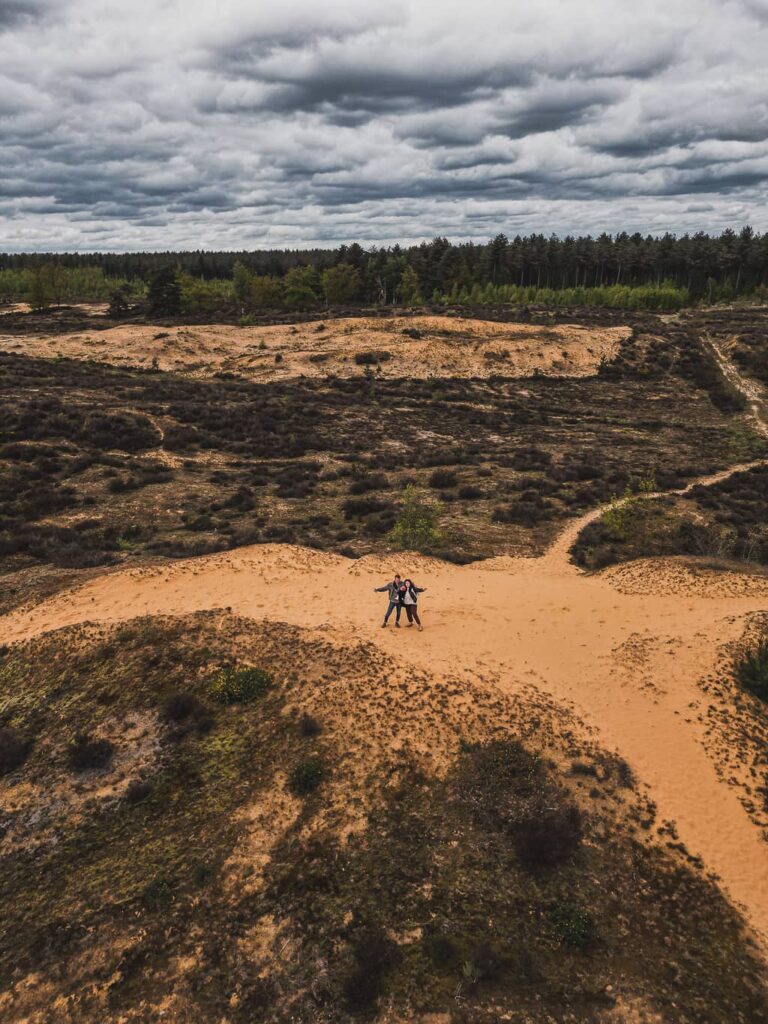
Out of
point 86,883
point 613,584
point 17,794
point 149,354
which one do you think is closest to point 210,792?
point 86,883

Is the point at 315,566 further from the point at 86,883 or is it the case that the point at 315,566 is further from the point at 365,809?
the point at 86,883

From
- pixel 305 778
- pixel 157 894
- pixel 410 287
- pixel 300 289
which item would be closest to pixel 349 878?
pixel 305 778

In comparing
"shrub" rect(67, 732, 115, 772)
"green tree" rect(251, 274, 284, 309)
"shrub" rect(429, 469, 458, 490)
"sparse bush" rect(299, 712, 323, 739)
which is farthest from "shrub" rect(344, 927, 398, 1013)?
"green tree" rect(251, 274, 284, 309)

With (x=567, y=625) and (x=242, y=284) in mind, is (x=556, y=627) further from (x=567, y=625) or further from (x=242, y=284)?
(x=242, y=284)

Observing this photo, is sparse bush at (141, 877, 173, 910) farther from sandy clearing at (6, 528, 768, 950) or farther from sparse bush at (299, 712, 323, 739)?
sandy clearing at (6, 528, 768, 950)

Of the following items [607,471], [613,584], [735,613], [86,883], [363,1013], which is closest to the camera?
[363,1013]

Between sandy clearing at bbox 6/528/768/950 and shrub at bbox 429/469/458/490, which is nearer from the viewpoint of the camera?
sandy clearing at bbox 6/528/768/950
